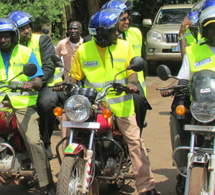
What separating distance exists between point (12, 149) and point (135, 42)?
213 cm

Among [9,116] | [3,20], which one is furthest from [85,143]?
[3,20]

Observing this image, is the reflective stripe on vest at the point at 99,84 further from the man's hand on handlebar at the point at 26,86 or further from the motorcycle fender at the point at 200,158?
the motorcycle fender at the point at 200,158

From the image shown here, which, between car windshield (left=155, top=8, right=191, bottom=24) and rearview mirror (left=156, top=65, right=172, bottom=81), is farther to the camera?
car windshield (left=155, top=8, right=191, bottom=24)

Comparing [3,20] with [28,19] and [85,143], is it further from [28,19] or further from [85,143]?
[85,143]

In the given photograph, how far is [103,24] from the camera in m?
4.27

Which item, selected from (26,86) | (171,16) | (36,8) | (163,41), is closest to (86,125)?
(26,86)

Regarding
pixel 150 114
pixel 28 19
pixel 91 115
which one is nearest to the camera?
pixel 91 115

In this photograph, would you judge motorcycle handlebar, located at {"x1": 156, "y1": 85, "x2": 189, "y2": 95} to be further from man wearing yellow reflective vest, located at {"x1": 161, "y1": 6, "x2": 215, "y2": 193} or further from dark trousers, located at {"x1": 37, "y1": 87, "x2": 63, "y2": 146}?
dark trousers, located at {"x1": 37, "y1": 87, "x2": 63, "y2": 146}

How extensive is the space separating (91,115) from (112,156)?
0.62 metres

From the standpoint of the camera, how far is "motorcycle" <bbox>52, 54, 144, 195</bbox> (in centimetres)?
371

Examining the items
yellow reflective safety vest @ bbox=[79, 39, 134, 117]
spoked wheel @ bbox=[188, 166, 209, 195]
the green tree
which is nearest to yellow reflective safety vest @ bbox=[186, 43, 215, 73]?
yellow reflective safety vest @ bbox=[79, 39, 134, 117]

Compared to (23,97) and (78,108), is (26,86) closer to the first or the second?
(23,97)

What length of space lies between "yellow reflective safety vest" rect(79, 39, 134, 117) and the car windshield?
925 cm

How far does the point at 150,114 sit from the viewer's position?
8.82 m
